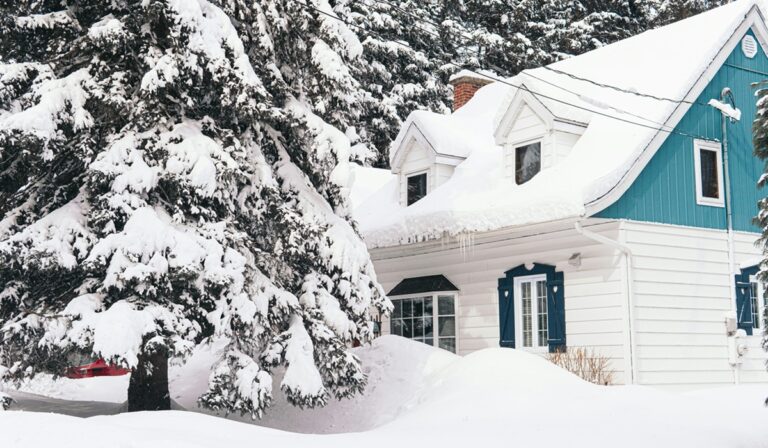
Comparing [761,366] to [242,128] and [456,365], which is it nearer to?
[456,365]

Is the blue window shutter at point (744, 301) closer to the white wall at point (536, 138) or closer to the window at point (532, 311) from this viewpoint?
the window at point (532, 311)

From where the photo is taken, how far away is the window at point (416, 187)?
20.8 metres

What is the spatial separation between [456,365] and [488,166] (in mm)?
6649

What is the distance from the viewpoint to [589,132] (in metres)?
17.5

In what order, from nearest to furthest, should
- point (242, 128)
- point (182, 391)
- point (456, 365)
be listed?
1. point (242, 128)
2. point (456, 365)
3. point (182, 391)

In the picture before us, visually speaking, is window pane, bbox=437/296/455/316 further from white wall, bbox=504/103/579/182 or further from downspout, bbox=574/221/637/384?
downspout, bbox=574/221/637/384

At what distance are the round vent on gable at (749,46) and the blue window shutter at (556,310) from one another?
6.15 meters

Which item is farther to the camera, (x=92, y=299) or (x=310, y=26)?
(x=310, y=26)

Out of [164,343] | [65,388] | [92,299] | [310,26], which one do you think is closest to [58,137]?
[92,299]

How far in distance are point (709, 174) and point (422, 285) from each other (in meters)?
6.37

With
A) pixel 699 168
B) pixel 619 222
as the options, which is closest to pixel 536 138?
pixel 619 222

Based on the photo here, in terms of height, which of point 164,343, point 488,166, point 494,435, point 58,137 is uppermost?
point 488,166

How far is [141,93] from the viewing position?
11414mm

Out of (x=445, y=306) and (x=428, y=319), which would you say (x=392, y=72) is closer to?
(x=428, y=319)
